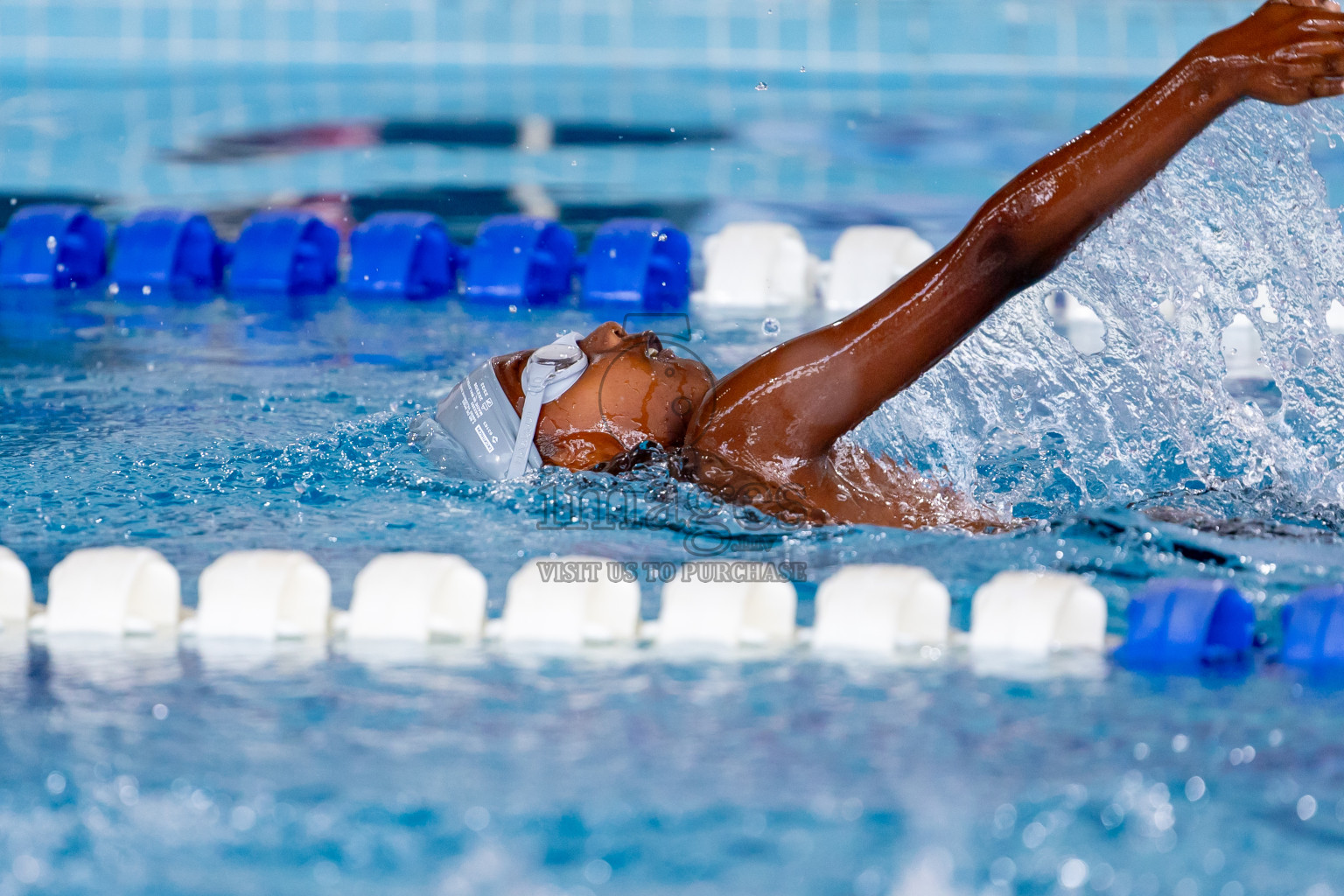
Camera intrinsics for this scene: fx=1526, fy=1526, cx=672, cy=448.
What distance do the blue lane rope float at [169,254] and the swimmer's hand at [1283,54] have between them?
3672 mm

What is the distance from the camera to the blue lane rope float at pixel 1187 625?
2.17 metres

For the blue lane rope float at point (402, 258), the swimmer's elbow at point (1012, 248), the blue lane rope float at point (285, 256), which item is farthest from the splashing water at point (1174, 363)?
the blue lane rope float at point (285, 256)

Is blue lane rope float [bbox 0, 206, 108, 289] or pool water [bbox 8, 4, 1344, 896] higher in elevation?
blue lane rope float [bbox 0, 206, 108, 289]

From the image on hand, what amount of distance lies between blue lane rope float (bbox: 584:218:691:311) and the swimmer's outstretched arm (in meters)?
2.23

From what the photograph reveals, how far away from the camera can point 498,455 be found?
2754 millimetres

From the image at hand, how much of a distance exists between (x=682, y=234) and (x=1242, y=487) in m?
2.54

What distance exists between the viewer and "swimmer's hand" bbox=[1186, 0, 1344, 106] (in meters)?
2.24

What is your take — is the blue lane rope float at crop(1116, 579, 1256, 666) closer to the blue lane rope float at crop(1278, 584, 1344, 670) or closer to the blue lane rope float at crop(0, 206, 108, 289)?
the blue lane rope float at crop(1278, 584, 1344, 670)

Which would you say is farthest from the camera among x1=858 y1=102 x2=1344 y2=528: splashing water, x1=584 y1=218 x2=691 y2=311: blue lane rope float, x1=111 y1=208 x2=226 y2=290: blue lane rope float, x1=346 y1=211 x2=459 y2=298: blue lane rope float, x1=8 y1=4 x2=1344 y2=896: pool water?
x1=111 y1=208 x2=226 y2=290: blue lane rope float

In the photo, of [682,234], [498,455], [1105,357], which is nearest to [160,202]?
[682,234]

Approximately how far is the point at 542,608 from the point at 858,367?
66cm

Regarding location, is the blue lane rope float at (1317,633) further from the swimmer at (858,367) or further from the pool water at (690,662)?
the swimmer at (858,367)

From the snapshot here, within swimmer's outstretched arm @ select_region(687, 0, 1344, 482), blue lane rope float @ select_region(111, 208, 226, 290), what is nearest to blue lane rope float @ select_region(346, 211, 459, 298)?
blue lane rope float @ select_region(111, 208, 226, 290)

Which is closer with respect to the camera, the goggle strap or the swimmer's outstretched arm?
the swimmer's outstretched arm
